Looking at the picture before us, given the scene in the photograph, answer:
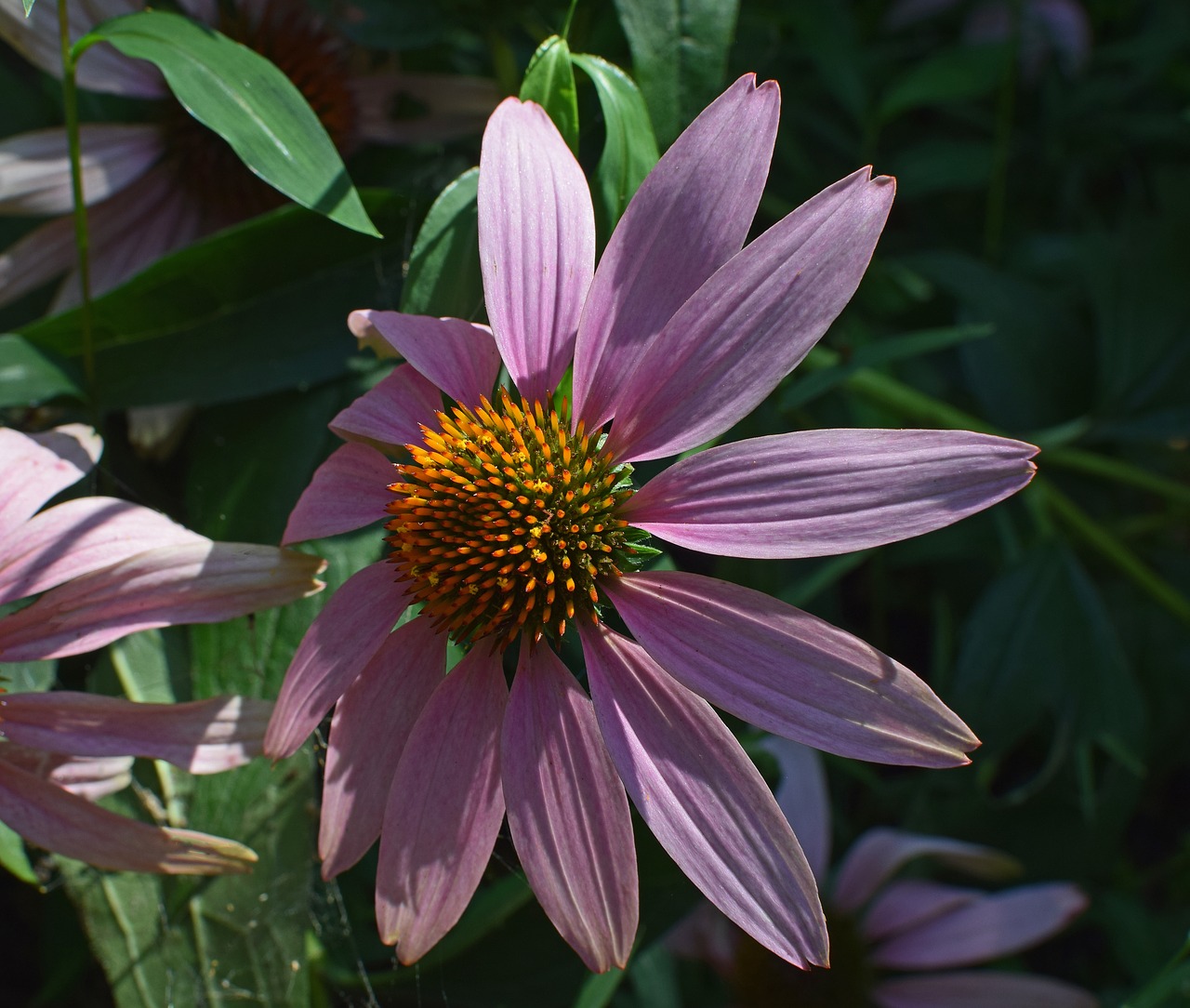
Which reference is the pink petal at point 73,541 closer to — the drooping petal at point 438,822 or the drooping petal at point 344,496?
the drooping petal at point 344,496

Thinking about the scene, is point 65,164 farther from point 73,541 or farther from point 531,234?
point 531,234

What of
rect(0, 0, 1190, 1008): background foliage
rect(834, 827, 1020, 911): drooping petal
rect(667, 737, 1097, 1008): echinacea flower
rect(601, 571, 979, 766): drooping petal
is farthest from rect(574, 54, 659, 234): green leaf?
rect(834, 827, 1020, 911): drooping petal

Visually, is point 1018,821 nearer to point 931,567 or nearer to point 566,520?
point 931,567

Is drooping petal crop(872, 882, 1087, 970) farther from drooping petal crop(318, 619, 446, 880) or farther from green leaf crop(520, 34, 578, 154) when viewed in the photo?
green leaf crop(520, 34, 578, 154)

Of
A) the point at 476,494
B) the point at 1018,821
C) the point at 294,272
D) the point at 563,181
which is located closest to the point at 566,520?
the point at 476,494

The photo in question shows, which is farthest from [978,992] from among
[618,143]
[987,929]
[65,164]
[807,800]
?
[65,164]
